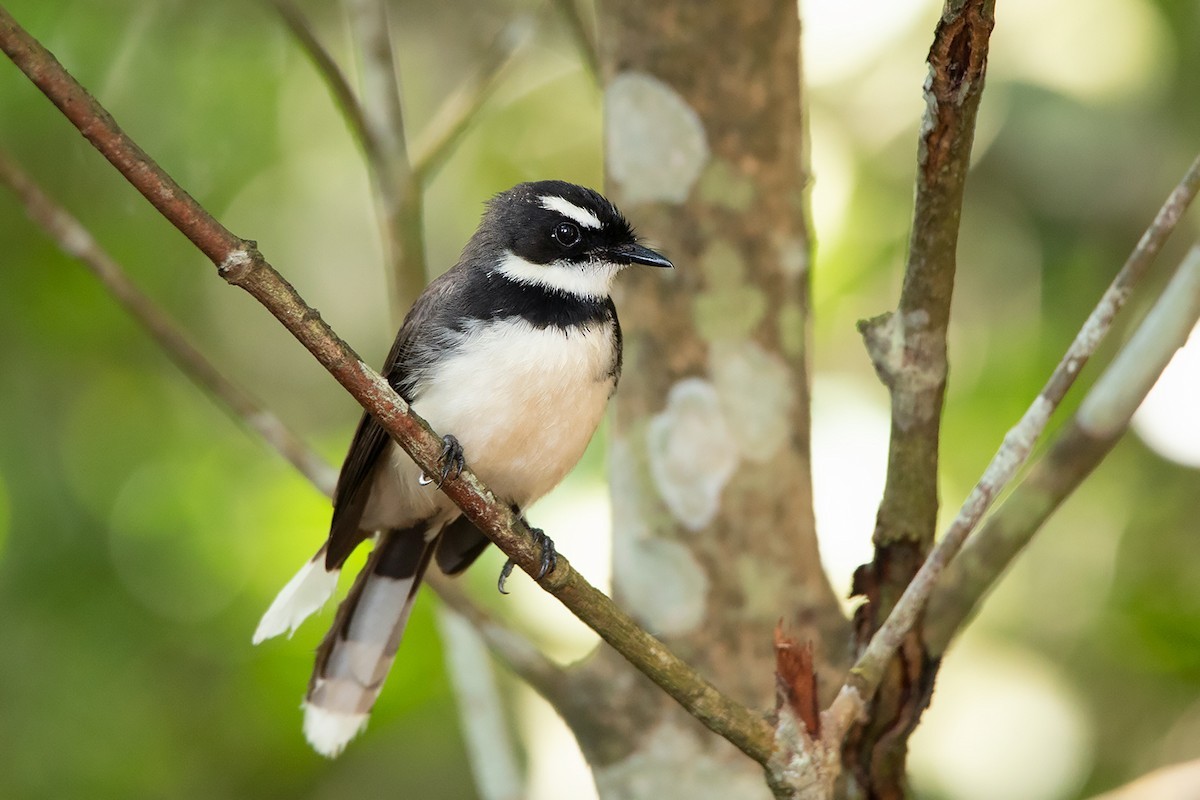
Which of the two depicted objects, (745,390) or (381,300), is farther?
(381,300)

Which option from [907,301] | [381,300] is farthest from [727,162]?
[381,300]

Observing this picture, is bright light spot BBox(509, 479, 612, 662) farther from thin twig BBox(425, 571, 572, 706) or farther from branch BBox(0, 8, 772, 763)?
branch BBox(0, 8, 772, 763)

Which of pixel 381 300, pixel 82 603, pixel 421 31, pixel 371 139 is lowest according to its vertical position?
pixel 82 603

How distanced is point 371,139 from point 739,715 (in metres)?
2.50

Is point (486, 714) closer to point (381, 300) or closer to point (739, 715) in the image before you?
point (739, 715)

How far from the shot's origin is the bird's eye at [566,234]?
14.8 ft

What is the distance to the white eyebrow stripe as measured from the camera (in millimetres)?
4473

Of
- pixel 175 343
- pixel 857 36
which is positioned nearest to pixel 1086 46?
pixel 857 36

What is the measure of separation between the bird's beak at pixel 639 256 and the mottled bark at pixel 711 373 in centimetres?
16

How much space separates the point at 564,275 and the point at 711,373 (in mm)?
629

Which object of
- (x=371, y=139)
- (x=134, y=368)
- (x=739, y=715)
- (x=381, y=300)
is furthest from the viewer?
(x=381, y=300)

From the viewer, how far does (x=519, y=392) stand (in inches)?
162

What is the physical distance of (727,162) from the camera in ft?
14.2

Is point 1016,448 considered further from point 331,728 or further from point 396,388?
point 331,728
